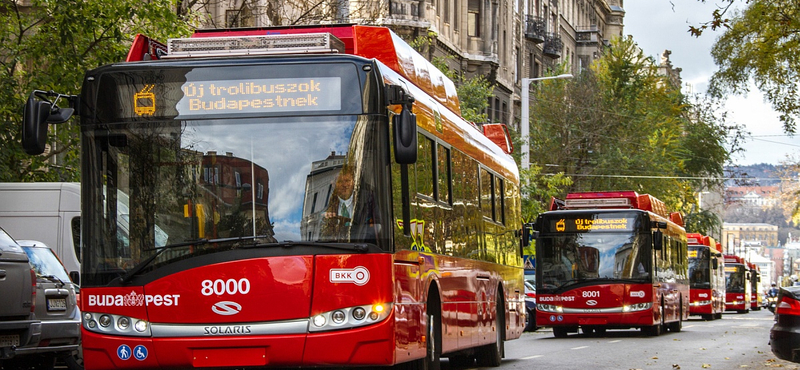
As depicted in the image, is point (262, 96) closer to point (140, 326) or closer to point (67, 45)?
point (140, 326)

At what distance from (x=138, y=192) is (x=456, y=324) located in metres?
4.58

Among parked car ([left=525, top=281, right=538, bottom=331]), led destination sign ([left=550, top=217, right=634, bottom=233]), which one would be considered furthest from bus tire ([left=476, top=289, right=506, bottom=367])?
parked car ([left=525, top=281, right=538, bottom=331])

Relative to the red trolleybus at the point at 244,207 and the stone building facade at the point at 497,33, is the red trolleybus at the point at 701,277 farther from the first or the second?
the red trolleybus at the point at 244,207

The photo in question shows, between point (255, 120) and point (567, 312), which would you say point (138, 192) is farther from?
point (567, 312)

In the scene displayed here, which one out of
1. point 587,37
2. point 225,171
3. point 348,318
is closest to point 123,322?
point 225,171

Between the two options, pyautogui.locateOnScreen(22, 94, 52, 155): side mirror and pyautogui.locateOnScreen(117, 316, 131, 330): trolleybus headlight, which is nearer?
pyautogui.locateOnScreen(22, 94, 52, 155): side mirror

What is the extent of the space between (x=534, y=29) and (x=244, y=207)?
57533 millimetres

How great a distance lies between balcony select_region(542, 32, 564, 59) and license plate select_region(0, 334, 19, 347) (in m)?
58.4

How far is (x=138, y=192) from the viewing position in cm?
1061

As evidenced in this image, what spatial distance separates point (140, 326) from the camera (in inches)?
417

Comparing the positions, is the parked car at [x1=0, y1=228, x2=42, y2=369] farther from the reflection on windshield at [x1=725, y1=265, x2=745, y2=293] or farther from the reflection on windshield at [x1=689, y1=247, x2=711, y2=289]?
the reflection on windshield at [x1=725, y1=265, x2=745, y2=293]

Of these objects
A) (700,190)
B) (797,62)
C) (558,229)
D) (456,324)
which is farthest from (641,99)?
(456,324)

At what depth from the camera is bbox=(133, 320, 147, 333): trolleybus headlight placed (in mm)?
10586

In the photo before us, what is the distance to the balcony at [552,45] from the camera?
2761 inches
